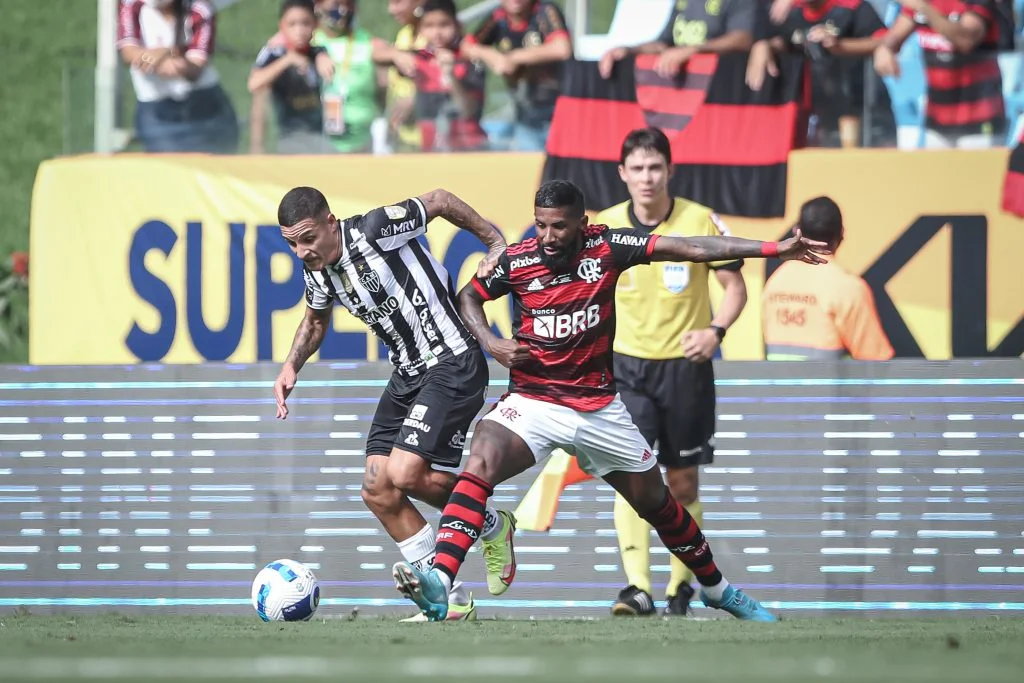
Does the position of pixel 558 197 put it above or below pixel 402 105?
below

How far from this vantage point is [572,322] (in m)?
6.86

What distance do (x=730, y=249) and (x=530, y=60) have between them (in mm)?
4633

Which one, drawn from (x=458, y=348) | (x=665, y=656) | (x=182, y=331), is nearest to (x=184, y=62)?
(x=182, y=331)

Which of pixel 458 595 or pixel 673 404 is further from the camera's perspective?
pixel 673 404

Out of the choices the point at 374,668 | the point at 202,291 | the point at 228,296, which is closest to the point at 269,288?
the point at 228,296

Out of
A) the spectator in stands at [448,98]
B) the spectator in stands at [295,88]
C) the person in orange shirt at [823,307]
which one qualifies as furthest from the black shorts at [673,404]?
the spectator in stands at [295,88]

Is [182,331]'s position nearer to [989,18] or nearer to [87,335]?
[87,335]

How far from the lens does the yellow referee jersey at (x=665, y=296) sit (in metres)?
7.96

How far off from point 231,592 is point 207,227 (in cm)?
370

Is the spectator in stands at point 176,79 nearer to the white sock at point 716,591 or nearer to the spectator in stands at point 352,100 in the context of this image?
the spectator in stands at point 352,100

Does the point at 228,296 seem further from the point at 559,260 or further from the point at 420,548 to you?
the point at 559,260

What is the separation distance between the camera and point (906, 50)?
10.3m

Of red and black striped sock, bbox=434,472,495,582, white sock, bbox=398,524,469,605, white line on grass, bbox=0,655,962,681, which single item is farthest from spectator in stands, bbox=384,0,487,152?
white line on grass, bbox=0,655,962,681

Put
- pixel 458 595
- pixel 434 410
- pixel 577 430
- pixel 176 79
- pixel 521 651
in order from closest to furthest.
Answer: pixel 521 651 → pixel 577 430 → pixel 434 410 → pixel 458 595 → pixel 176 79
